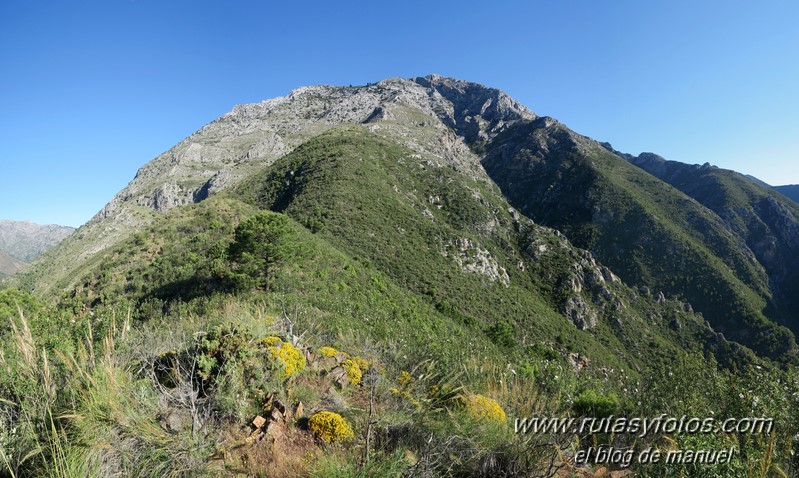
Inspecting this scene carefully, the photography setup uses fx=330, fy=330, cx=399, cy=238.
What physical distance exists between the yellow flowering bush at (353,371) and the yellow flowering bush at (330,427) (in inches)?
40.3

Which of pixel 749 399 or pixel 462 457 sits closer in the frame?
pixel 462 457

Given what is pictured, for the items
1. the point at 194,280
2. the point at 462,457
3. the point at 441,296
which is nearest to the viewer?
the point at 462,457

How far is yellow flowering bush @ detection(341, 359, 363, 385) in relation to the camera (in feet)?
14.9

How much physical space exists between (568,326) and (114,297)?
68411 millimetres

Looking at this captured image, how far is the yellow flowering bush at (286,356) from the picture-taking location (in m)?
4.11

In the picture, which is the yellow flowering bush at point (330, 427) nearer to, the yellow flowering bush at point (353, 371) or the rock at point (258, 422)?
the rock at point (258, 422)

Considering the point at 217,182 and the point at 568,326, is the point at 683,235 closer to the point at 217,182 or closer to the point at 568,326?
the point at 568,326

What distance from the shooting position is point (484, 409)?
10.9ft

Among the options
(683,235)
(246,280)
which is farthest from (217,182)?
(683,235)

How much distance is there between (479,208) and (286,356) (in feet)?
275

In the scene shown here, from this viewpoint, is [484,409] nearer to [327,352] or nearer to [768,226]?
[327,352]

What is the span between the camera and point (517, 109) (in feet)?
649

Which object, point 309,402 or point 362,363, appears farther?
point 362,363

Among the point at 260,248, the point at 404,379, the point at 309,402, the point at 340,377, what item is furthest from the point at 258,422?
the point at 260,248
